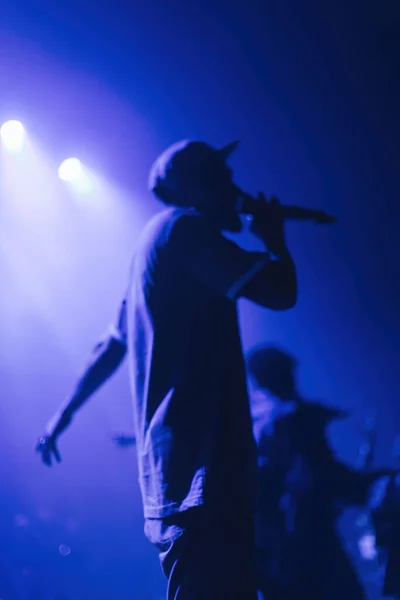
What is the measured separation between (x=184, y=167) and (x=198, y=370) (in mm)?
570

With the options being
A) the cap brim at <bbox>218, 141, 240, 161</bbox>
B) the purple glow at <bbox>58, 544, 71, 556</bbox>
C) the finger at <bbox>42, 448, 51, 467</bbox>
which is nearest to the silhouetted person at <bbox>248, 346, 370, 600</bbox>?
the finger at <bbox>42, 448, 51, 467</bbox>

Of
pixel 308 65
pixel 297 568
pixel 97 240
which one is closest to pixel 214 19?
pixel 308 65

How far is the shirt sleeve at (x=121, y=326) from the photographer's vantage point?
5.15 ft

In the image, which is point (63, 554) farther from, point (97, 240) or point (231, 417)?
point (231, 417)

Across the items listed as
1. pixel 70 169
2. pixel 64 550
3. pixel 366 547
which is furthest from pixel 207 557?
pixel 64 550

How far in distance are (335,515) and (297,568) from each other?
385 mm

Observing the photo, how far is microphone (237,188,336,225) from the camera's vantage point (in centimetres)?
147

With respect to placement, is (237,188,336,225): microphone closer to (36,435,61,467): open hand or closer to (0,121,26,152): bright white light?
(36,435,61,467): open hand

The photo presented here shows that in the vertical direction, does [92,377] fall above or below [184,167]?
below

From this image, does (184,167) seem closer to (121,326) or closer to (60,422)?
(121,326)

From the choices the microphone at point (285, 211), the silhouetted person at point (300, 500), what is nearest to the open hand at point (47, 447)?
the microphone at point (285, 211)

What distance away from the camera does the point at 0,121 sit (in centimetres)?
499

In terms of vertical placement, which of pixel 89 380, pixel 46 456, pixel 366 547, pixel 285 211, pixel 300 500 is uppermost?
pixel 285 211

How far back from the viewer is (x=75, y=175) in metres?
5.75
